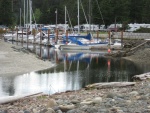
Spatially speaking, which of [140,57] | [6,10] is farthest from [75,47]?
[6,10]

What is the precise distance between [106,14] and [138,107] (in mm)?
90816

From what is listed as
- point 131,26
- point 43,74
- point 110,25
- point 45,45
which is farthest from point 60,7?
point 43,74

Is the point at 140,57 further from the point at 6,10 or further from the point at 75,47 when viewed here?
the point at 6,10

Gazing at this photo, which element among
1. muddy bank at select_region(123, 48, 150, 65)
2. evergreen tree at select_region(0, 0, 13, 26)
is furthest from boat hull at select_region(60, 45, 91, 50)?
evergreen tree at select_region(0, 0, 13, 26)

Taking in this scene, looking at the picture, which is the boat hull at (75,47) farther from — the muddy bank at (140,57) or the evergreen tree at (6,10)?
the evergreen tree at (6,10)

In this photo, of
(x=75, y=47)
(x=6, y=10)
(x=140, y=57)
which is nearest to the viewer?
(x=140, y=57)

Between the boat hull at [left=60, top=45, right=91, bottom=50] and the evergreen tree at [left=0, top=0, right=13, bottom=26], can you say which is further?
the evergreen tree at [left=0, top=0, right=13, bottom=26]

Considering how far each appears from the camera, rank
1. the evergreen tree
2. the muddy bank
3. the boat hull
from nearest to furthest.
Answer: the muddy bank < the boat hull < the evergreen tree

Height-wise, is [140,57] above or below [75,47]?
below

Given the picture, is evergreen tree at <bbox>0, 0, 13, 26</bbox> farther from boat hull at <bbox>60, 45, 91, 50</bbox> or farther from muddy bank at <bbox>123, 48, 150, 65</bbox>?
muddy bank at <bbox>123, 48, 150, 65</bbox>

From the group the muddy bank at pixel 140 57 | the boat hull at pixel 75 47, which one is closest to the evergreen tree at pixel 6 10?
the boat hull at pixel 75 47

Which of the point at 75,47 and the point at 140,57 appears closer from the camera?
the point at 140,57

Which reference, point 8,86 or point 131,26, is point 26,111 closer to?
point 8,86

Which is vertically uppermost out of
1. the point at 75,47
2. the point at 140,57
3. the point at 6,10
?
the point at 6,10
